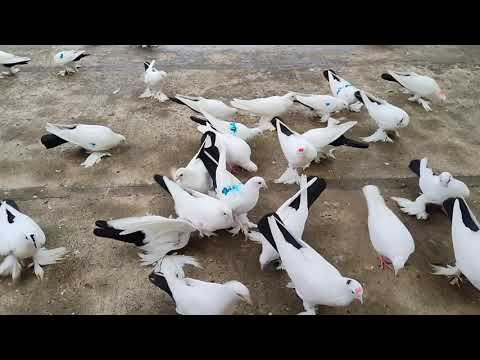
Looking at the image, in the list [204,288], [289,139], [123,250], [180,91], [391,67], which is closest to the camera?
[204,288]

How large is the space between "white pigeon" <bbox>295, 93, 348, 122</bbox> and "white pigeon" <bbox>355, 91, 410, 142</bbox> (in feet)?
0.90

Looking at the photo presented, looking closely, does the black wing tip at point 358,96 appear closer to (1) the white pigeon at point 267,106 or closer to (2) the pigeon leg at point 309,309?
(1) the white pigeon at point 267,106

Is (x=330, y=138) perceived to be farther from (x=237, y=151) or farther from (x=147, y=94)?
(x=147, y=94)

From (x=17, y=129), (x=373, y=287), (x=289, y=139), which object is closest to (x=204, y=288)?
(x=373, y=287)

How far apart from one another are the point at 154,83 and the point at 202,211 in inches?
112

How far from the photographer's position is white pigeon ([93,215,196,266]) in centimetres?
350

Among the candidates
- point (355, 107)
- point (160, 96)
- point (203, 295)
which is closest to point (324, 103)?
point (355, 107)

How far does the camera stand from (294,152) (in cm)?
428

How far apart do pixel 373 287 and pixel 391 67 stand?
4.59 metres

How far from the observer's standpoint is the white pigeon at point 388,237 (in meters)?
3.30

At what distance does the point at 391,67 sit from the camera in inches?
272

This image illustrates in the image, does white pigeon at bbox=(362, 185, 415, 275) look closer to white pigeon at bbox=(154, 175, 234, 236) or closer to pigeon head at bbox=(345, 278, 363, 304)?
pigeon head at bbox=(345, 278, 363, 304)

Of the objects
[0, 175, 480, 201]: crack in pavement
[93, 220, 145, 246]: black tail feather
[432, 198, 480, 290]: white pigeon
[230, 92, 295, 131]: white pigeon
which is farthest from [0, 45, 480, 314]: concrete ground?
[230, 92, 295, 131]: white pigeon

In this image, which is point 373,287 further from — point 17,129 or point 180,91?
point 17,129
